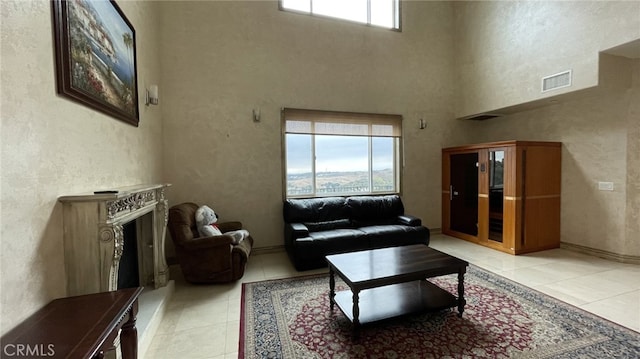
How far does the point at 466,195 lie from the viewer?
5.05m

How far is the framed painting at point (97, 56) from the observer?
65.1 inches

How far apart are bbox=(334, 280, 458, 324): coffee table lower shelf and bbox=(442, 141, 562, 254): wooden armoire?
244 centimetres

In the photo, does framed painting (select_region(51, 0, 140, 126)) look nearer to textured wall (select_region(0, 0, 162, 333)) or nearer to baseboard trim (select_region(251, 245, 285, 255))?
textured wall (select_region(0, 0, 162, 333))

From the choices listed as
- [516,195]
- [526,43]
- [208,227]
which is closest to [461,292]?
[516,195]

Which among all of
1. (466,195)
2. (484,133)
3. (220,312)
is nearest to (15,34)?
(220,312)

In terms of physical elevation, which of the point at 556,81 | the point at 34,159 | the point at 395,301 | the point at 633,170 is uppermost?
the point at 556,81

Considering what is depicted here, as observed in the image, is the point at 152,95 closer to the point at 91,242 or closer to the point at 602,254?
the point at 91,242

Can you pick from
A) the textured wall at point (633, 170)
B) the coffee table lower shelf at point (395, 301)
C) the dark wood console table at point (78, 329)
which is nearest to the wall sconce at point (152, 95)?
the dark wood console table at point (78, 329)

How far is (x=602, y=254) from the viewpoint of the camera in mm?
3871

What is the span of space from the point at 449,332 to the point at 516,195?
2.92m

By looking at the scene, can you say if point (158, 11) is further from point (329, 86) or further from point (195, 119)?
point (329, 86)

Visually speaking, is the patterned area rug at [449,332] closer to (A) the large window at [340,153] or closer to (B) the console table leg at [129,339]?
(B) the console table leg at [129,339]

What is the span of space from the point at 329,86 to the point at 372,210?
7.59 ft

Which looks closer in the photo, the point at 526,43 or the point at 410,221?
the point at 526,43
